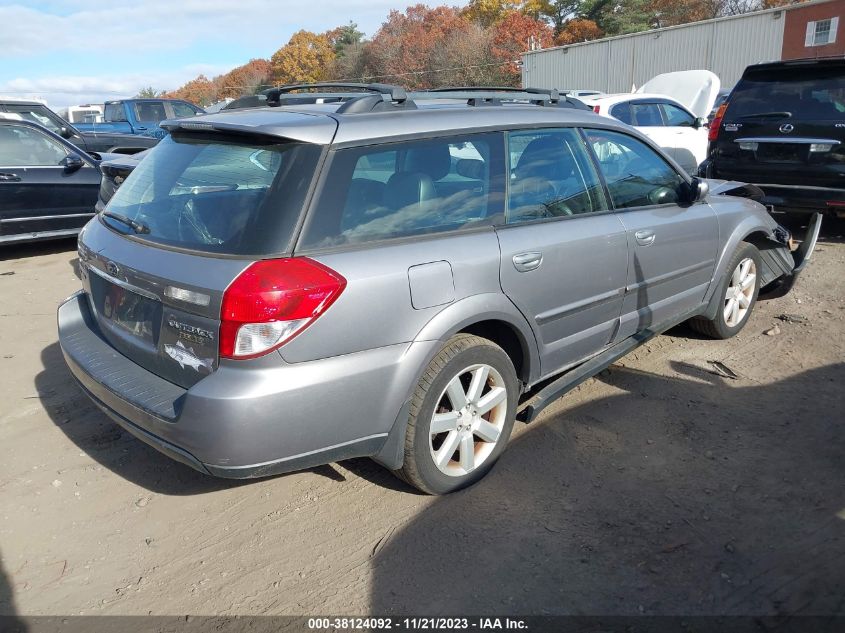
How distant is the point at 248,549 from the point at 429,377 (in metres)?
1.05

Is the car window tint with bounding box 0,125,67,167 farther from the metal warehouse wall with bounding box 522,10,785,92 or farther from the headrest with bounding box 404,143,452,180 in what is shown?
the metal warehouse wall with bounding box 522,10,785,92

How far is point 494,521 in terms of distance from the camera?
2.99 metres

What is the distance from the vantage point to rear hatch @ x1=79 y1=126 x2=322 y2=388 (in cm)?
258

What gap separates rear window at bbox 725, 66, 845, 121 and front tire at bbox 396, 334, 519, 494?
5675mm

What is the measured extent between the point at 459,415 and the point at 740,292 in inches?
117

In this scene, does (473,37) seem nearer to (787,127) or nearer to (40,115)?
(40,115)

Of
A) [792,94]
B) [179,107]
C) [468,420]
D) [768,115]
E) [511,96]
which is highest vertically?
[179,107]

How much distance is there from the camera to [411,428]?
2885 millimetres

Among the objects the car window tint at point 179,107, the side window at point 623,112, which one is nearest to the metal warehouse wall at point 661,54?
the side window at point 623,112

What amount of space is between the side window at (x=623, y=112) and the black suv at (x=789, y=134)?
2655mm

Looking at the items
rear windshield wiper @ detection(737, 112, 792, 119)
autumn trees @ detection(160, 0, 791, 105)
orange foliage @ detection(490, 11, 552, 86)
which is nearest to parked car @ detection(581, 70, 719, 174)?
rear windshield wiper @ detection(737, 112, 792, 119)

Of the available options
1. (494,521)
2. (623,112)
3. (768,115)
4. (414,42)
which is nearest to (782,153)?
(768,115)

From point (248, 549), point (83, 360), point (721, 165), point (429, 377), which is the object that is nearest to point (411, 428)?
point (429, 377)

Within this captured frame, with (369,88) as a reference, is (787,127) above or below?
below
